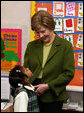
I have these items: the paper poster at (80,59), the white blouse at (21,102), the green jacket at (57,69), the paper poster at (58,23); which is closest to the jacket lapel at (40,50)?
the green jacket at (57,69)

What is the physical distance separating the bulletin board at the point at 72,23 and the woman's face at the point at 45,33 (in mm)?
580

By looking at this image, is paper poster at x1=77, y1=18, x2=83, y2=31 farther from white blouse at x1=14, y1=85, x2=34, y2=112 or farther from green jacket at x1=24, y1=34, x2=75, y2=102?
white blouse at x1=14, y1=85, x2=34, y2=112

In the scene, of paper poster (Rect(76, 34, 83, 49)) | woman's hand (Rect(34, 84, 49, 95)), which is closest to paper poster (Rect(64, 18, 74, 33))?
paper poster (Rect(76, 34, 83, 49))

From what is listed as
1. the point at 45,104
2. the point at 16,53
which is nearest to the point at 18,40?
the point at 16,53

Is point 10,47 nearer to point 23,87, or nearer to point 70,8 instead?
point 70,8

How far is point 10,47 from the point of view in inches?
101

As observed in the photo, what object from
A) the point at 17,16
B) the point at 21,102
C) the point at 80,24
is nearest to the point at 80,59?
the point at 80,24

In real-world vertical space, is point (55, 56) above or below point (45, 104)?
above

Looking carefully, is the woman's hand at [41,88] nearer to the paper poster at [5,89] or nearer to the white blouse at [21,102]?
the white blouse at [21,102]

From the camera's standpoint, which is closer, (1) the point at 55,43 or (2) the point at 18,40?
(1) the point at 55,43

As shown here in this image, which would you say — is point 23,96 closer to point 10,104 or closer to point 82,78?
point 10,104

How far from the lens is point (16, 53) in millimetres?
2543

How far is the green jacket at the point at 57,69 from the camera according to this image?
1769 millimetres

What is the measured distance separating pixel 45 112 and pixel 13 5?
1363 millimetres
